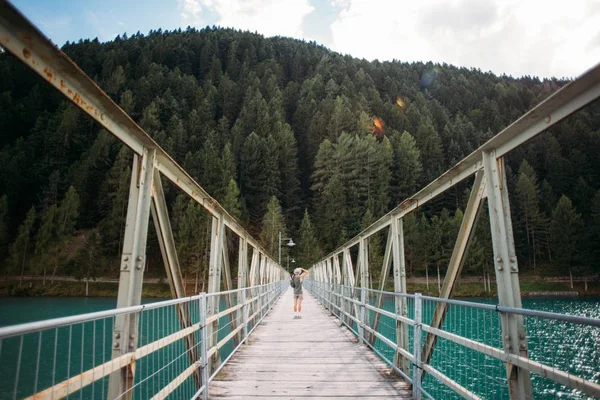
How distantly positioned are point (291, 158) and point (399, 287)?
71.3m

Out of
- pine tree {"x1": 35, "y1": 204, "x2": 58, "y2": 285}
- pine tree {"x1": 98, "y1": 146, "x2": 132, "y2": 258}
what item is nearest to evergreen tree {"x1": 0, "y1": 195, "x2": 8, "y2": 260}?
pine tree {"x1": 35, "y1": 204, "x2": 58, "y2": 285}

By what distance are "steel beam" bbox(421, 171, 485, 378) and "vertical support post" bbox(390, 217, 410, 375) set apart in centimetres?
86

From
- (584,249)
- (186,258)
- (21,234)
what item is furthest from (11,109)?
(584,249)

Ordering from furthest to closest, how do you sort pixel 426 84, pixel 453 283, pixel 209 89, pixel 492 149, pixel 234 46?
pixel 234 46 < pixel 426 84 < pixel 209 89 < pixel 453 283 < pixel 492 149

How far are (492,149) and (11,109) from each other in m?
111

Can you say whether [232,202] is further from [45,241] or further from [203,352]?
[203,352]

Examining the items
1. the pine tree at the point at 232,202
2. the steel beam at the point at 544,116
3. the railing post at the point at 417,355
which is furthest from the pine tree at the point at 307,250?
the steel beam at the point at 544,116

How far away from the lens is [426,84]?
109250mm

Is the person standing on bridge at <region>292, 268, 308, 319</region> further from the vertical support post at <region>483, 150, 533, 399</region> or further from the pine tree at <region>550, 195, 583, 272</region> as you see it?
the pine tree at <region>550, 195, 583, 272</region>

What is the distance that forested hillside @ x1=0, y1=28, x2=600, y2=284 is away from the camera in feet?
168

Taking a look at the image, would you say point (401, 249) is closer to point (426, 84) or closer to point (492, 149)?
point (492, 149)

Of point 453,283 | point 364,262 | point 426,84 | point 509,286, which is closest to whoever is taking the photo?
point 509,286

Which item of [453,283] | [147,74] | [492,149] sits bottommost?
[453,283]

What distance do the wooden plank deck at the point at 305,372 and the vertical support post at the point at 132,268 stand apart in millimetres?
1582
